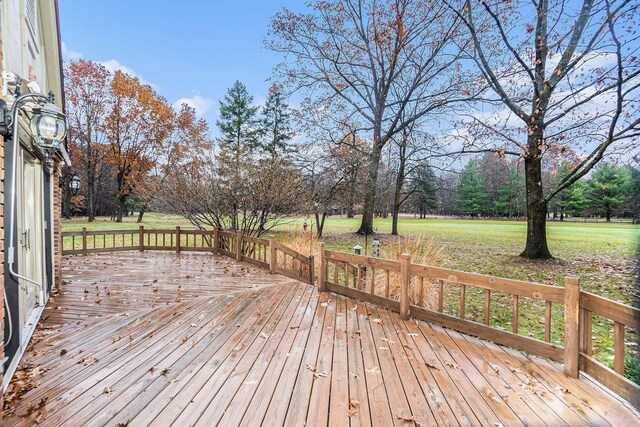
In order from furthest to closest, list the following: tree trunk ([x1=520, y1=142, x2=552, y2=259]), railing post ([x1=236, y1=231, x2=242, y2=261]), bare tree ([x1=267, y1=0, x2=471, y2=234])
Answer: bare tree ([x1=267, y1=0, x2=471, y2=234]) → railing post ([x1=236, y1=231, x2=242, y2=261]) → tree trunk ([x1=520, y1=142, x2=552, y2=259])

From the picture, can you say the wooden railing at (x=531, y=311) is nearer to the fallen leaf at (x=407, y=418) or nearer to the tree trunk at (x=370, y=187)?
the fallen leaf at (x=407, y=418)

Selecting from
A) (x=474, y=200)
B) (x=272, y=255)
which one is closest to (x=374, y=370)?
(x=272, y=255)

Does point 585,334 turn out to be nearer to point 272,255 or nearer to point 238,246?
point 272,255

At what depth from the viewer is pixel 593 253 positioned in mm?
8711

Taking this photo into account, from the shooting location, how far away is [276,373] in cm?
258

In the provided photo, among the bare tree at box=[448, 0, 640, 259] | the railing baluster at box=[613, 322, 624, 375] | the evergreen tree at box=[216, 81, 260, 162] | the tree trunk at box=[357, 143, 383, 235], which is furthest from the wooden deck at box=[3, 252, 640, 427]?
the evergreen tree at box=[216, 81, 260, 162]

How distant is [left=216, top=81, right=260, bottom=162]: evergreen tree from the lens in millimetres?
22797

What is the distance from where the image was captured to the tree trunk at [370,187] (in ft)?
40.5

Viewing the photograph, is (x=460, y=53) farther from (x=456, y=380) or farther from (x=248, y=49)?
(x=456, y=380)

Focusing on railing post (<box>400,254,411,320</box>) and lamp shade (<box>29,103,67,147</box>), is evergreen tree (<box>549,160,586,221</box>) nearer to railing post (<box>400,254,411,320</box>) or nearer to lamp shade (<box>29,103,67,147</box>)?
railing post (<box>400,254,411,320</box>)

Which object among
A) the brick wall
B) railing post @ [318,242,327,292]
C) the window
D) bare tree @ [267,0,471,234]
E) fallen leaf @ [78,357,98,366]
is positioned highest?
bare tree @ [267,0,471,234]

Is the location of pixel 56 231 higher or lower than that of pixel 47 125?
lower

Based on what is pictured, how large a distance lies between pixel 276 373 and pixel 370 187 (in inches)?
429

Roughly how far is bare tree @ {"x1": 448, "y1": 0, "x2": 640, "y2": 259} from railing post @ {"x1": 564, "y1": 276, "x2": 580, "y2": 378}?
3192mm
